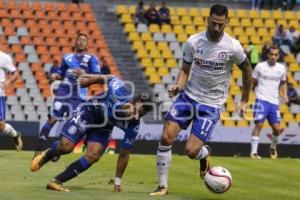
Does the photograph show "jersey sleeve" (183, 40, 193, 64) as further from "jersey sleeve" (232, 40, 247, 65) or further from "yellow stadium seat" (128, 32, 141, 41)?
"yellow stadium seat" (128, 32, 141, 41)

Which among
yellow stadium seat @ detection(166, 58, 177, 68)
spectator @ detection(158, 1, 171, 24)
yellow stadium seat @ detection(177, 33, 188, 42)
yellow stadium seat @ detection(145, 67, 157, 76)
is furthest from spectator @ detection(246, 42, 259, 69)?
spectator @ detection(158, 1, 171, 24)

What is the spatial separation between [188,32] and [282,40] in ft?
11.9

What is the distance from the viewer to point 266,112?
20.1 metres

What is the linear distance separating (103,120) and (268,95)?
344 inches

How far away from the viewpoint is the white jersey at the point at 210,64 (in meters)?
12.1

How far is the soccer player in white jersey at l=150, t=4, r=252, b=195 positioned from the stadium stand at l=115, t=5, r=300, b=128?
15.1 metres

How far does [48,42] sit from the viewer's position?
29.8m

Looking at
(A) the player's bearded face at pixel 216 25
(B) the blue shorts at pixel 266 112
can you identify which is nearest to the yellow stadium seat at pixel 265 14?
(B) the blue shorts at pixel 266 112

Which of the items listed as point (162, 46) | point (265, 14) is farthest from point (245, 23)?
point (162, 46)

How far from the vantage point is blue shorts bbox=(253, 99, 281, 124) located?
65.8 feet

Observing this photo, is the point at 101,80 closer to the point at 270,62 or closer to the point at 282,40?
the point at 270,62

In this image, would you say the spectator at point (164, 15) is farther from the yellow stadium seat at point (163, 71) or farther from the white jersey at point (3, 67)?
the white jersey at point (3, 67)

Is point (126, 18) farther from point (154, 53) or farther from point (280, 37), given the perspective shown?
point (280, 37)

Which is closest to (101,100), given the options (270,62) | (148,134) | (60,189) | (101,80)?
(101,80)
